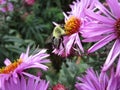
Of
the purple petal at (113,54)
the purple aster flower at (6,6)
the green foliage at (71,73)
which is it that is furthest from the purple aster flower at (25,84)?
the purple aster flower at (6,6)

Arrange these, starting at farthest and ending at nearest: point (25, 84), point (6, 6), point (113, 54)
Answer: point (6, 6) < point (25, 84) < point (113, 54)

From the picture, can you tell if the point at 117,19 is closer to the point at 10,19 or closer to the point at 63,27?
the point at 63,27

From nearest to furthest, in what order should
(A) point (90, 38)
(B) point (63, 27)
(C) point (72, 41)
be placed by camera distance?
1. (A) point (90, 38)
2. (C) point (72, 41)
3. (B) point (63, 27)

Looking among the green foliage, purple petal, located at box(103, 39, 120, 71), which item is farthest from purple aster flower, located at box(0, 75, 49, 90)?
the green foliage

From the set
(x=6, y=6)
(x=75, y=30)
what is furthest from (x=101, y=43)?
(x=6, y=6)

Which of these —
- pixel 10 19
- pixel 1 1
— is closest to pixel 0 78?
pixel 1 1

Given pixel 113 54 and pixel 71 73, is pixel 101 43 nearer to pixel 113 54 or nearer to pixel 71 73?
pixel 113 54

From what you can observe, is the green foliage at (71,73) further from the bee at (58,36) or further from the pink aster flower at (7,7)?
the pink aster flower at (7,7)
